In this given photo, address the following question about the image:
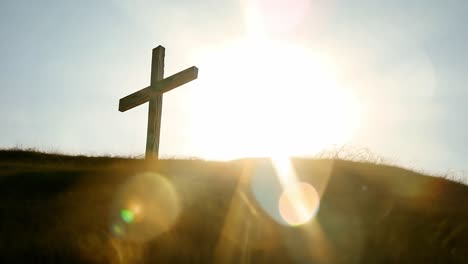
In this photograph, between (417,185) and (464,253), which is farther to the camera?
(417,185)

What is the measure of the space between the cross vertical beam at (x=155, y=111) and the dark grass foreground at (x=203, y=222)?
1986mm

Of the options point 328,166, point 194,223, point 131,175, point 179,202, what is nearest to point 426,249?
point 194,223

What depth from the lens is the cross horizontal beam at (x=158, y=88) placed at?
11211 mm

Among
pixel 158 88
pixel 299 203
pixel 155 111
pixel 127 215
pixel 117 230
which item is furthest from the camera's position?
pixel 158 88

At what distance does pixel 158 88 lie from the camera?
1173cm

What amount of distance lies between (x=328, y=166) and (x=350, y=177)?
2.66ft

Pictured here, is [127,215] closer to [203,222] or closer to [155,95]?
[203,222]

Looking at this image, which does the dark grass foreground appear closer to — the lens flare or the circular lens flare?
the lens flare

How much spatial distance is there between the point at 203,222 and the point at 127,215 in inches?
41.8

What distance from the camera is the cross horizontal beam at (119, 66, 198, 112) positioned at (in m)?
11.2

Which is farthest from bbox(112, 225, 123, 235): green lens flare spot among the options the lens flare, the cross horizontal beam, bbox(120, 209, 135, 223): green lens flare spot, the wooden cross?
the cross horizontal beam

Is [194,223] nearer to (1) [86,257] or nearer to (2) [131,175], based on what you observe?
(1) [86,257]

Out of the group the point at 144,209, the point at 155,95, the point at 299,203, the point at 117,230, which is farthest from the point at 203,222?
the point at 155,95

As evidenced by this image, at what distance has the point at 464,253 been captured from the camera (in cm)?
609
